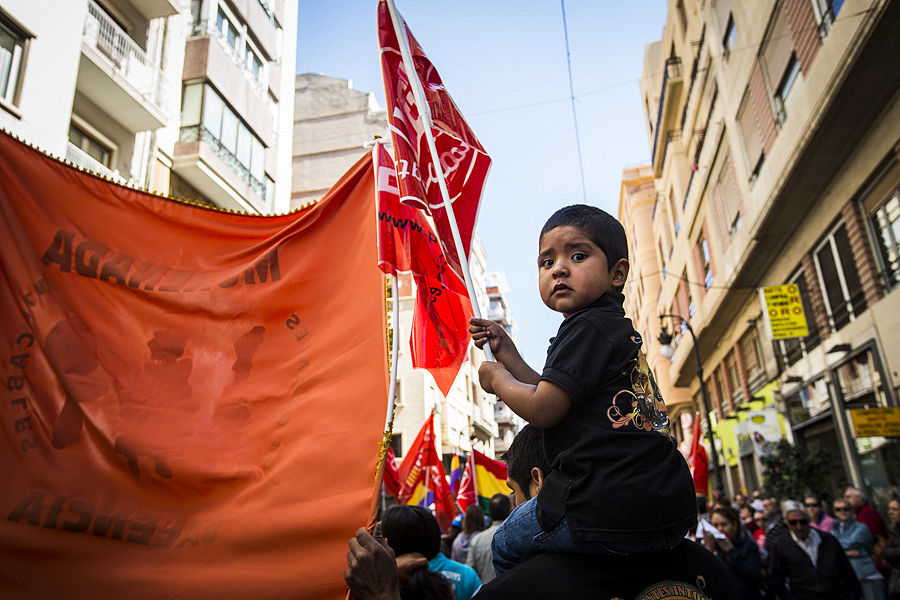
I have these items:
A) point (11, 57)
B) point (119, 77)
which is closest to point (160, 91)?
point (119, 77)

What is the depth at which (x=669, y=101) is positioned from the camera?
27.4m

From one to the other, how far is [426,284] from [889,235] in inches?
475

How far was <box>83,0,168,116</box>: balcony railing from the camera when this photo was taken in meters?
13.0

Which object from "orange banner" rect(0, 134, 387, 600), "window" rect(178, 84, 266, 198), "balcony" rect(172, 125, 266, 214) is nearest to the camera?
"orange banner" rect(0, 134, 387, 600)

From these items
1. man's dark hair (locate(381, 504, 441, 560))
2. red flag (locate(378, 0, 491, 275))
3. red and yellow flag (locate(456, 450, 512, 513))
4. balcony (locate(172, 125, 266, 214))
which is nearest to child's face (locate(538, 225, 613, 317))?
red flag (locate(378, 0, 491, 275))

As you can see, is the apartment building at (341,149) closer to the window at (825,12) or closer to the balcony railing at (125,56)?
the balcony railing at (125,56)

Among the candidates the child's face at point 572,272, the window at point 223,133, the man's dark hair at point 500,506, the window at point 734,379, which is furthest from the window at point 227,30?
the window at point 734,379

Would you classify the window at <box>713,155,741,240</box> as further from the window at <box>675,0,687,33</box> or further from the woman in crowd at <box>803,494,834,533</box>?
the woman in crowd at <box>803,494,834,533</box>

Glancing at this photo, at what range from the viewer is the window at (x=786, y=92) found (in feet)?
48.0

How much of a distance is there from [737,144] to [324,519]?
19.4 m

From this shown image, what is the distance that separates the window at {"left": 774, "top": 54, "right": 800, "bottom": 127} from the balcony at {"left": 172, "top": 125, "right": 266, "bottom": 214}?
1260cm

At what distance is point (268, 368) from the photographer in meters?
2.98

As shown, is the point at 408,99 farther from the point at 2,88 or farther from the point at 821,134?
the point at 821,134

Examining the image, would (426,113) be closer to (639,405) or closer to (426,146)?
(426,146)
